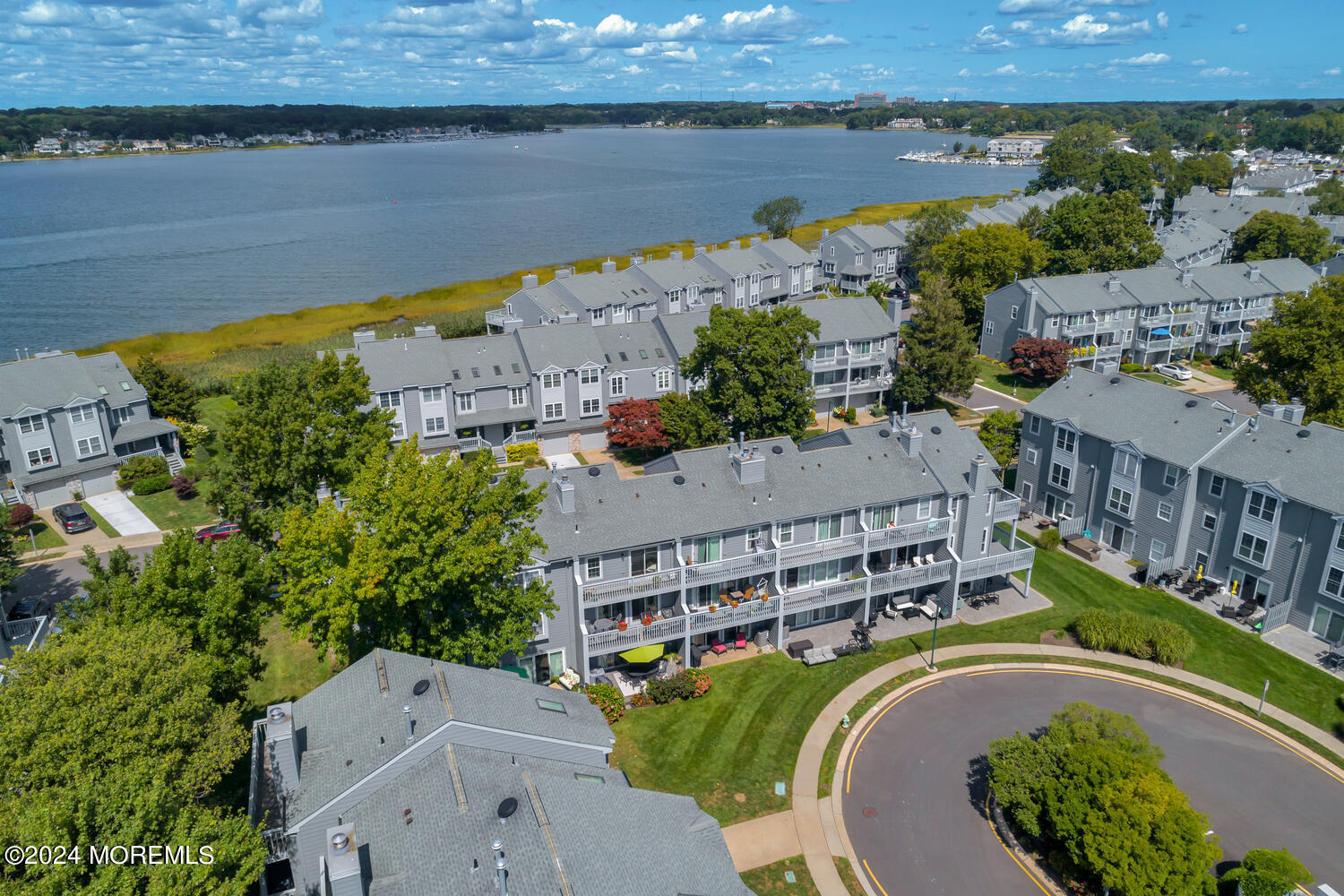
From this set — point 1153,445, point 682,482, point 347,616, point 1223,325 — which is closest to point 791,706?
point 682,482

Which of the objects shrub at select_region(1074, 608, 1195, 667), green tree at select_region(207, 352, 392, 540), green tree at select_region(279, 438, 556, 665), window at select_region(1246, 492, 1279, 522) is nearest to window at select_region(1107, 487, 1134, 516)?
window at select_region(1246, 492, 1279, 522)

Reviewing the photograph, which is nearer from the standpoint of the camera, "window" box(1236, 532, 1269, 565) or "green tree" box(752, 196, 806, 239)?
"window" box(1236, 532, 1269, 565)

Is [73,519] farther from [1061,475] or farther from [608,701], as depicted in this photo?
[1061,475]

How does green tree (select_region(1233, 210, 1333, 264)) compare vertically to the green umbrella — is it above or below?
above

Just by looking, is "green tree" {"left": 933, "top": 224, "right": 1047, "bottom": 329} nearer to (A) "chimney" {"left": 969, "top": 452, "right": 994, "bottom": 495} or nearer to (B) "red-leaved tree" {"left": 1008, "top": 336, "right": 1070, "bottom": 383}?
(B) "red-leaved tree" {"left": 1008, "top": 336, "right": 1070, "bottom": 383}

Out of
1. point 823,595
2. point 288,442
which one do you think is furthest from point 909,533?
point 288,442

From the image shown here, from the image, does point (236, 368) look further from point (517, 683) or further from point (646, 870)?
point (646, 870)
